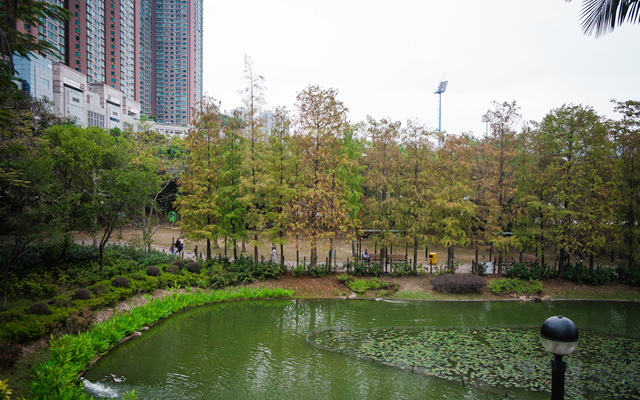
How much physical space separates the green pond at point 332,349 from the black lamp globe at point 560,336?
6.64m

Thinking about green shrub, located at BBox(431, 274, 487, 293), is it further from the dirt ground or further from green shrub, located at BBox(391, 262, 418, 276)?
the dirt ground

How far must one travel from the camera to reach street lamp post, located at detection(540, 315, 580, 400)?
14.5 feet

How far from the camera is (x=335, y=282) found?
2289 centimetres

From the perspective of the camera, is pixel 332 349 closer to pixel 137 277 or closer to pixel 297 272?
pixel 297 272

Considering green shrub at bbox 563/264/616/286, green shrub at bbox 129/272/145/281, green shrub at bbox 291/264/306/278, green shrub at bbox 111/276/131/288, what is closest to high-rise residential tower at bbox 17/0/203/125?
green shrub at bbox 129/272/145/281

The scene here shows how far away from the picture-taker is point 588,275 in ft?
76.3

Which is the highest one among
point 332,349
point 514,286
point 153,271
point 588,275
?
point 153,271

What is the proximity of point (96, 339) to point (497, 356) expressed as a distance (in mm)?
13086

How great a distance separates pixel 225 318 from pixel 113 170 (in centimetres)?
980

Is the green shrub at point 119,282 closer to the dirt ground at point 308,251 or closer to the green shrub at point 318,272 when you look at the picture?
the dirt ground at point 308,251

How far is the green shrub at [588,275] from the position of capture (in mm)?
23062

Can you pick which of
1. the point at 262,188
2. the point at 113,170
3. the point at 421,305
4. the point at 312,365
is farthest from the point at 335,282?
the point at 113,170

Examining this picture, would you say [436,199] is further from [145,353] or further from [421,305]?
[145,353]

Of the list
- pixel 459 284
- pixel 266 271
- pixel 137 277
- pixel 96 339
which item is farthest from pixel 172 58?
pixel 96 339
